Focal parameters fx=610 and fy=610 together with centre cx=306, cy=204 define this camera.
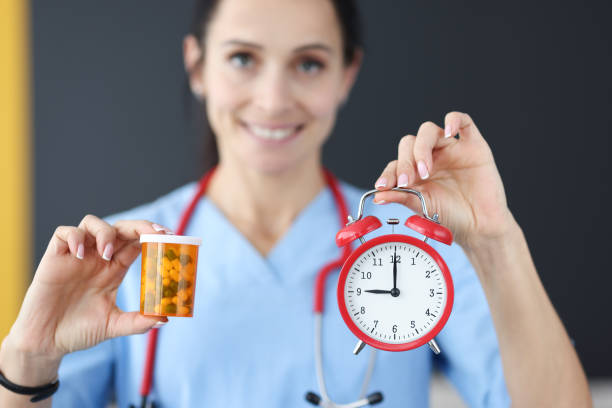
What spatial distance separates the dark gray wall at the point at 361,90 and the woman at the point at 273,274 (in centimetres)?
46

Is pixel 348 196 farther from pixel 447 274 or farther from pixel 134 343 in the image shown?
pixel 447 274

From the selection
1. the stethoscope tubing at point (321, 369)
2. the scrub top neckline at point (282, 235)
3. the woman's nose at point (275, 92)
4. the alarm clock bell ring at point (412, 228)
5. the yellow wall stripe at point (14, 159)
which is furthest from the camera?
the yellow wall stripe at point (14, 159)

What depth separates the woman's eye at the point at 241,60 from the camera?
4.63 ft

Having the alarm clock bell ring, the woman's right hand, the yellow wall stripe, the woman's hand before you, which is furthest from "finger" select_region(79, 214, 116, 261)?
the yellow wall stripe

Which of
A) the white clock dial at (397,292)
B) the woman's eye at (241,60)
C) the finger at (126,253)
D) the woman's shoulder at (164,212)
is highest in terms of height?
the woman's eye at (241,60)

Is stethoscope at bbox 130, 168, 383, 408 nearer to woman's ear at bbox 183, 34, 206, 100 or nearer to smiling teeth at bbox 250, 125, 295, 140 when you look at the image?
smiling teeth at bbox 250, 125, 295, 140

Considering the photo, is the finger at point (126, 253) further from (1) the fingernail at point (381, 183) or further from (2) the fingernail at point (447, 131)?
(2) the fingernail at point (447, 131)

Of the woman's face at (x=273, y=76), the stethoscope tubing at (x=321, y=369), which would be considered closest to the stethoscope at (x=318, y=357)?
the stethoscope tubing at (x=321, y=369)

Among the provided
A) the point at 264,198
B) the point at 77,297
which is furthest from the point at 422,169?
the point at 264,198

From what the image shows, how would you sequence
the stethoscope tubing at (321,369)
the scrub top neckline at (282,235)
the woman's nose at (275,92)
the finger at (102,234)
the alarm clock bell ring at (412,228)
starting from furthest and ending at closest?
1. the scrub top neckline at (282,235)
2. the woman's nose at (275,92)
3. the stethoscope tubing at (321,369)
4. the finger at (102,234)
5. the alarm clock bell ring at (412,228)

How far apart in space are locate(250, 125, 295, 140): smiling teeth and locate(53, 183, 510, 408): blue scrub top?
0.86 ft

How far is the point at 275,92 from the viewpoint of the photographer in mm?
1344

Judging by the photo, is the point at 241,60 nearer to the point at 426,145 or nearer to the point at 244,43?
the point at 244,43

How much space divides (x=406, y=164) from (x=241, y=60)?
0.65 meters
